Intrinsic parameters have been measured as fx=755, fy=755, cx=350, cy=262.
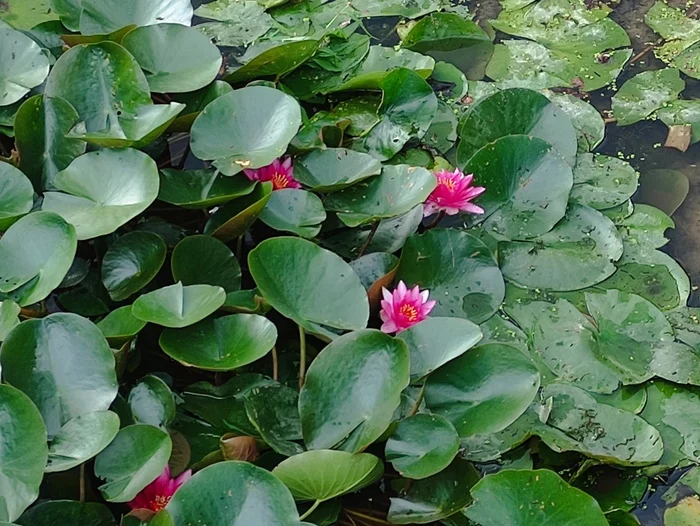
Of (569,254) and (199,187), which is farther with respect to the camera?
(569,254)

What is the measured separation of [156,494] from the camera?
1247 millimetres

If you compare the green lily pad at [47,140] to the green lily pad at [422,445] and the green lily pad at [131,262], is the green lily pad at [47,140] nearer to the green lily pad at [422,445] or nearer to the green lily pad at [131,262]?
the green lily pad at [131,262]

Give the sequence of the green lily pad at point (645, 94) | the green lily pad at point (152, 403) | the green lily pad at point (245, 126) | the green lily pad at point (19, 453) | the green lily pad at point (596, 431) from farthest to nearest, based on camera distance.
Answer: the green lily pad at point (645, 94), the green lily pad at point (245, 126), the green lily pad at point (596, 431), the green lily pad at point (152, 403), the green lily pad at point (19, 453)

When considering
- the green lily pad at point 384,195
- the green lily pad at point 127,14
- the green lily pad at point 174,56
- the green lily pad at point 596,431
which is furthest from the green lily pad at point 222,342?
the green lily pad at point 127,14

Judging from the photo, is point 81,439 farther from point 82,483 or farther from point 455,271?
point 455,271

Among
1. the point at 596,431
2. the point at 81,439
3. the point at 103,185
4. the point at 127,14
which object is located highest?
the point at 127,14

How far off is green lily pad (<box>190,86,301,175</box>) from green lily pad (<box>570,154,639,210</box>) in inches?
29.4

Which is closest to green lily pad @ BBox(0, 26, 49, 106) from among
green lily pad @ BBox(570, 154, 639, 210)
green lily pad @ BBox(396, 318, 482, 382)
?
green lily pad @ BBox(396, 318, 482, 382)

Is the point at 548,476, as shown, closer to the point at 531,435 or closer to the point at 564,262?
the point at 531,435

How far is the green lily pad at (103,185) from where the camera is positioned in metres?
1.48

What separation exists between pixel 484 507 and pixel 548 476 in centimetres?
12

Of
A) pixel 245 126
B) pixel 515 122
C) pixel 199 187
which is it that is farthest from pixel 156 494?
pixel 515 122

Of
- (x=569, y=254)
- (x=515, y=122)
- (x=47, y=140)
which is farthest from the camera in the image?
(x=515, y=122)

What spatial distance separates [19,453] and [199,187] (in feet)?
2.36
